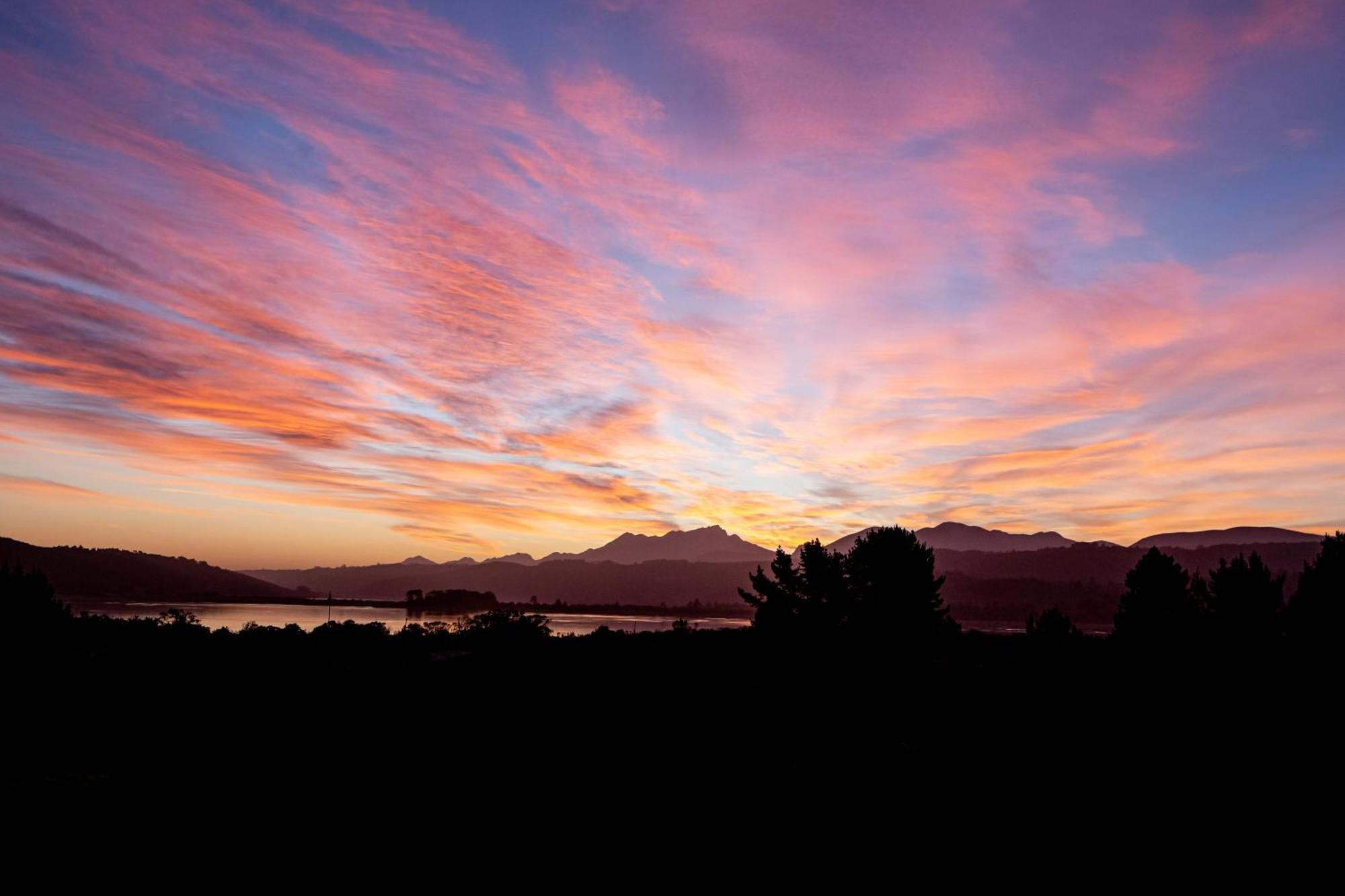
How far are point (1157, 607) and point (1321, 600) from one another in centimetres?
1147

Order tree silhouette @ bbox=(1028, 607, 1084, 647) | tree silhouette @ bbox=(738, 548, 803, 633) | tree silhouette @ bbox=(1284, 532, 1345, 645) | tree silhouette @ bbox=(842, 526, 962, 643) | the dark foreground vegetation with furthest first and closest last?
tree silhouette @ bbox=(738, 548, 803, 633)
tree silhouette @ bbox=(1028, 607, 1084, 647)
tree silhouette @ bbox=(1284, 532, 1345, 645)
tree silhouette @ bbox=(842, 526, 962, 643)
the dark foreground vegetation

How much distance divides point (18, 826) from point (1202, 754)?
30.9 meters

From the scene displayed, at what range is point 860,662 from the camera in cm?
4950

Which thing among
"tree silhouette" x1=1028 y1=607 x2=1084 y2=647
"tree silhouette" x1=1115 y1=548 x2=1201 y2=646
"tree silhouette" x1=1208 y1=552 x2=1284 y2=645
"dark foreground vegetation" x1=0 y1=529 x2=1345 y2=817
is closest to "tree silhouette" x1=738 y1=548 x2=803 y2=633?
"dark foreground vegetation" x1=0 y1=529 x2=1345 y2=817

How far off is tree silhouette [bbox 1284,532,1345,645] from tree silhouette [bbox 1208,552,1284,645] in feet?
5.28

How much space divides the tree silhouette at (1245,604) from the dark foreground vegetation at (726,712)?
1345 mm

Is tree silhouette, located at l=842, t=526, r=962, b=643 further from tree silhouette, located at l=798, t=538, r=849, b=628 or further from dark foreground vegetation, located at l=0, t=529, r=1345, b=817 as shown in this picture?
tree silhouette, located at l=798, t=538, r=849, b=628

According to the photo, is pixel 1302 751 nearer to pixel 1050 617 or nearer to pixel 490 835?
pixel 490 835

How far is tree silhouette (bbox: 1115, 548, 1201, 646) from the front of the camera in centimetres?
5778

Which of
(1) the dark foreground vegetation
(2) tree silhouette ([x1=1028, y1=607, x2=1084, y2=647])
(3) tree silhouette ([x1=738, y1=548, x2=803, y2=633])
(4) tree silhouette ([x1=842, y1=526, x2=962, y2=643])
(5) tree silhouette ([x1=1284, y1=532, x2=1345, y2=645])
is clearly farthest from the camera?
(3) tree silhouette ([x1=738, y1=548, x2=803, y2=633])

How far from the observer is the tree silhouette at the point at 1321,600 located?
5375cm

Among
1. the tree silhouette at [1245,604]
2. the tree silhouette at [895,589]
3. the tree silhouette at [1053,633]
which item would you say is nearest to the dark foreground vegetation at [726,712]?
the tree silhouette at [895,589]

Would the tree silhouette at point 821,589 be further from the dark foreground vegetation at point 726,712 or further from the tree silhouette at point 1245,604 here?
the tree silhouette at point 1245,604

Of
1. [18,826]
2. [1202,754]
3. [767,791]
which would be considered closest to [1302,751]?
[1202,754]
